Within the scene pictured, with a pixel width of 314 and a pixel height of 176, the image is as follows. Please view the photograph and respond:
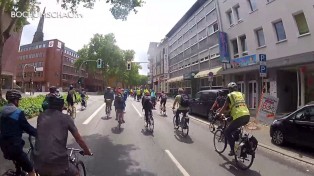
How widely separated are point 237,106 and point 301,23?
14.2 m

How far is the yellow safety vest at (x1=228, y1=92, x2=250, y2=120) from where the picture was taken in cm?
809

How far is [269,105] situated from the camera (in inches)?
632

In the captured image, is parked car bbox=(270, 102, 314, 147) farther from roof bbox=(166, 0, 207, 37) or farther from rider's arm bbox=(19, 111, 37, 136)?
roof bbox=(166, 0, 207, 37)

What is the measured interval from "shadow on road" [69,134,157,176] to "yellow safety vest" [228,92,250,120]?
2527 mm

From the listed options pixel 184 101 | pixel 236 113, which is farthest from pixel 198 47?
pixel 236 113

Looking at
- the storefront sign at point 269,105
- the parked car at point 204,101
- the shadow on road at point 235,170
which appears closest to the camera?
the shadow on road at point 235,170

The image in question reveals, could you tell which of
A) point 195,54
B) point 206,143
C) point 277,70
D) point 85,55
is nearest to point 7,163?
point 206,143

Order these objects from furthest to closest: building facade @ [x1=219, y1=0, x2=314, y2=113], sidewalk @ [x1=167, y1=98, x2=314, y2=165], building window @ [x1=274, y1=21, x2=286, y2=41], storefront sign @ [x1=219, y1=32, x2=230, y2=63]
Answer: storefront sign @ [x1=219, y1=32, x2=230, y2=63]
building window @ [x1=274, y1=21, x2=286, y2=41]
building facade @ [x1=219, y1=0, x2=314, y2=113]
sidewalk @ [x1=167, y1=98, x2=314, y2=165]

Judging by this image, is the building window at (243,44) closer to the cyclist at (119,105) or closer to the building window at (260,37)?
the building window at (260,37)

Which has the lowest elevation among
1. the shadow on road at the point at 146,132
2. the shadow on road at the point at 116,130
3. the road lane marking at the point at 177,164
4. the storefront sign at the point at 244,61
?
the road lane marking at the point at 177,164

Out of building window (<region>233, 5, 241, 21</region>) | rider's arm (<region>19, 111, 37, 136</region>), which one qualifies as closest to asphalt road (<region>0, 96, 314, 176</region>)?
rider's arm (<region>19, 111, 37, 136</region>)

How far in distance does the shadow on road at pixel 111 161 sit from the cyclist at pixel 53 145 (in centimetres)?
312

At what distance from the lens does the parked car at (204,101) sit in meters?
19.7

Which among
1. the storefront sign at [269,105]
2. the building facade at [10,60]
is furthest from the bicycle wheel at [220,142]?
the building facade at [10,60]
